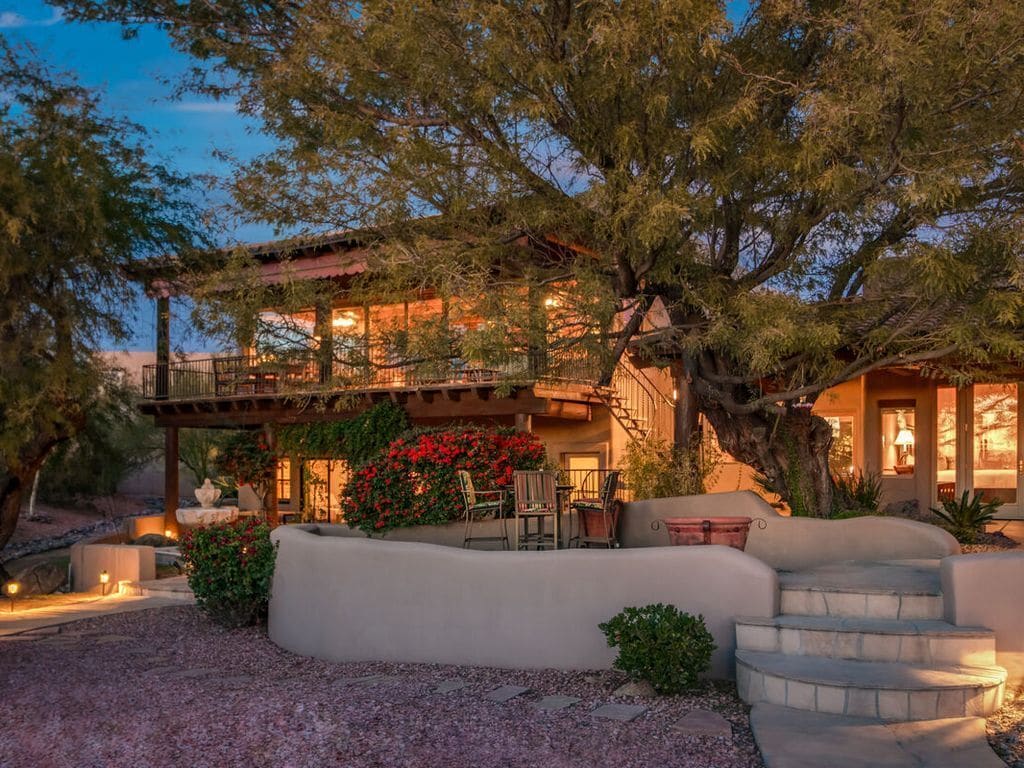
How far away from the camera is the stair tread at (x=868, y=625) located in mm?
6309

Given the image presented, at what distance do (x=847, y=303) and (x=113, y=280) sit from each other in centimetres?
1134

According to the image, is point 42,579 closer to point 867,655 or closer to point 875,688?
point 867,655

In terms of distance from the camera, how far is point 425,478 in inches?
404

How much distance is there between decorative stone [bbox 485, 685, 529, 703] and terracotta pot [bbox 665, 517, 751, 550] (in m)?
2.03

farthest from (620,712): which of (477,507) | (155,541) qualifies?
(155,541)

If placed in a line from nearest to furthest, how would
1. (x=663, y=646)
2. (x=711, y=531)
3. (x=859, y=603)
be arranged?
1. (x=663, y=646)
2. (x=859, y=603)
3. (x=711, y=531)

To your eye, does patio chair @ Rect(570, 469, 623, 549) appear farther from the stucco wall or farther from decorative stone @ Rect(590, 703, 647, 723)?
the stucco wall

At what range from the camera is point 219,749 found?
17.3 ft

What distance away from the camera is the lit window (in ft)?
48.3

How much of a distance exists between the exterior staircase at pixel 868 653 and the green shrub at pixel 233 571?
520 centimetres

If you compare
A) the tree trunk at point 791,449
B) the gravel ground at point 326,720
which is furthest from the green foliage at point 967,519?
the gravel ground at point 326,720

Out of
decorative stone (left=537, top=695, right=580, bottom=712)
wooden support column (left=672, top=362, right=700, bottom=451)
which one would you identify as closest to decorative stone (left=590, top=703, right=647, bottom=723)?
A: decorative stone (left=537, top=695, right=580, bottom=712)

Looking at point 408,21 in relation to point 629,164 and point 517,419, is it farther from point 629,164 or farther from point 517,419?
point 517,419

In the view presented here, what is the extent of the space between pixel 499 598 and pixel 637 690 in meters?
1.59
